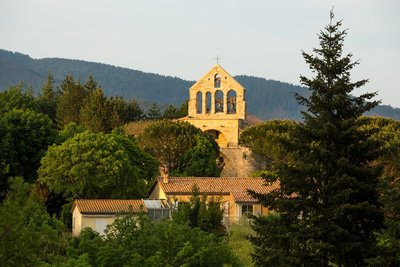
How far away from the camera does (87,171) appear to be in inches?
2158

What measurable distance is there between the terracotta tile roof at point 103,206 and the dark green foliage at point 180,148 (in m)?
17.4

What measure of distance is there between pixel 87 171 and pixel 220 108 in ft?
116

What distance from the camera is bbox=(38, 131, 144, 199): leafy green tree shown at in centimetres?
5466

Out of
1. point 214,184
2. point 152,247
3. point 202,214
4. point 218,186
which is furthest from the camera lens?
point 214,184

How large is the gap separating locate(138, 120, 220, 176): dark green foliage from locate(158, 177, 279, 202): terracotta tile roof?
804 cm

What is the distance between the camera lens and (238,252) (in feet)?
148

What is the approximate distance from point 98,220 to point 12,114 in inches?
468

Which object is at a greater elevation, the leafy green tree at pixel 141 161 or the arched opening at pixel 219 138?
the arched opening at pixel 219 138

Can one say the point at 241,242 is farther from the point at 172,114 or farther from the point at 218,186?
the point at 172,114

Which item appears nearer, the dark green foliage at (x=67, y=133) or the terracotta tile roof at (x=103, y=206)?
the terracotta tile roof at (x=103, y=206)

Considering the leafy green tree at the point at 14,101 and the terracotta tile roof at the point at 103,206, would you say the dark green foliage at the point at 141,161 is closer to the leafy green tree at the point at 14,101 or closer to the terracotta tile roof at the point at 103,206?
the terracotta tile roof at the point at 103,206

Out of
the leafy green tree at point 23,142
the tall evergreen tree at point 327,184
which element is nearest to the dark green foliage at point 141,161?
the leafy green tree at point 23,142

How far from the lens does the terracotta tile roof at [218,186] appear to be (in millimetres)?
59656

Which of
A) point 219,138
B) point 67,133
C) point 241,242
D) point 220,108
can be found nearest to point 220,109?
point 220,108
